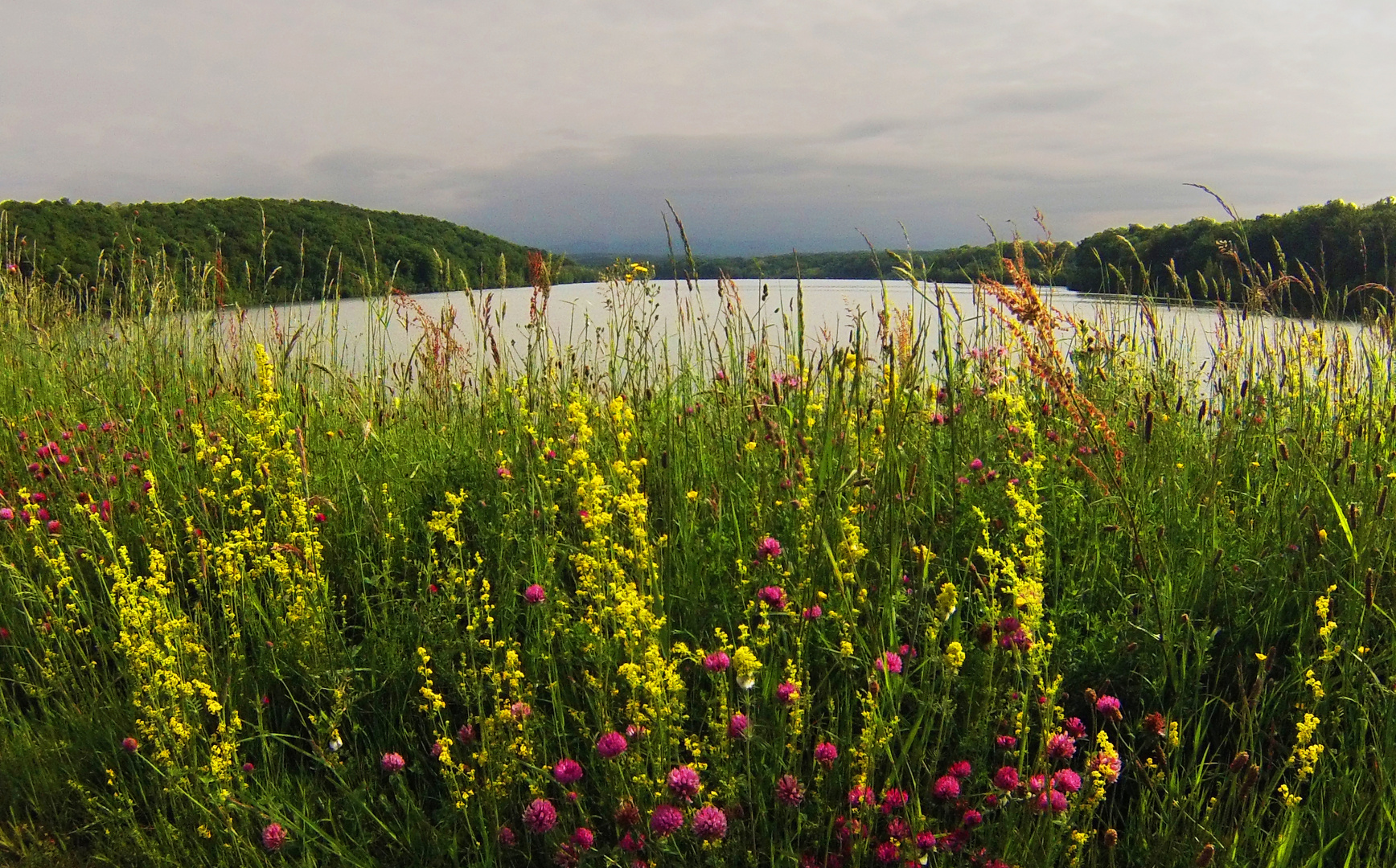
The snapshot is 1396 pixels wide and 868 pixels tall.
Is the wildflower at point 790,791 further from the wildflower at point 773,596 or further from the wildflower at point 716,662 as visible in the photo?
the wildflower at point 773,596

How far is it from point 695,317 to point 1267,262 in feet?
11.2

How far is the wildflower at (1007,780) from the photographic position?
4.78 ft

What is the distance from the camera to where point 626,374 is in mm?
3936

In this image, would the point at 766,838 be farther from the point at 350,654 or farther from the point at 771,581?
the point at 350,654

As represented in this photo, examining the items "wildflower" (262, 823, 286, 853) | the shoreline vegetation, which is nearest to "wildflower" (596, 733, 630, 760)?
"wildflower" (262, 823, 286, 853)

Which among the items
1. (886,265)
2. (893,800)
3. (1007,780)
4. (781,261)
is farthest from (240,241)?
(1007,780)

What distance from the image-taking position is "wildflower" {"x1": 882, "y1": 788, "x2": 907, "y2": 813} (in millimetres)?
1479

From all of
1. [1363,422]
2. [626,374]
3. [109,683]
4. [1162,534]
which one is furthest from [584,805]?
[1363,422]

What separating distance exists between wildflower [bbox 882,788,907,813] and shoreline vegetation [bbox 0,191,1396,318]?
1.12 meters

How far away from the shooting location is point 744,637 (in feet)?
5.36

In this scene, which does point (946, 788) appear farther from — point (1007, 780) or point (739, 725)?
point (739, 725)

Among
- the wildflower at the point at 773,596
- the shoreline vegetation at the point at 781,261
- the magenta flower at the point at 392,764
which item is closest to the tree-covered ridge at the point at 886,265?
the shoreline vegetation at the point at 781,261

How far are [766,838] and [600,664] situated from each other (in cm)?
50

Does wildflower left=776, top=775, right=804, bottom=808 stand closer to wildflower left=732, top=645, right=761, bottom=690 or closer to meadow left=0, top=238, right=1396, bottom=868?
meadow left=0, top=238, right=1396, bottom=868
